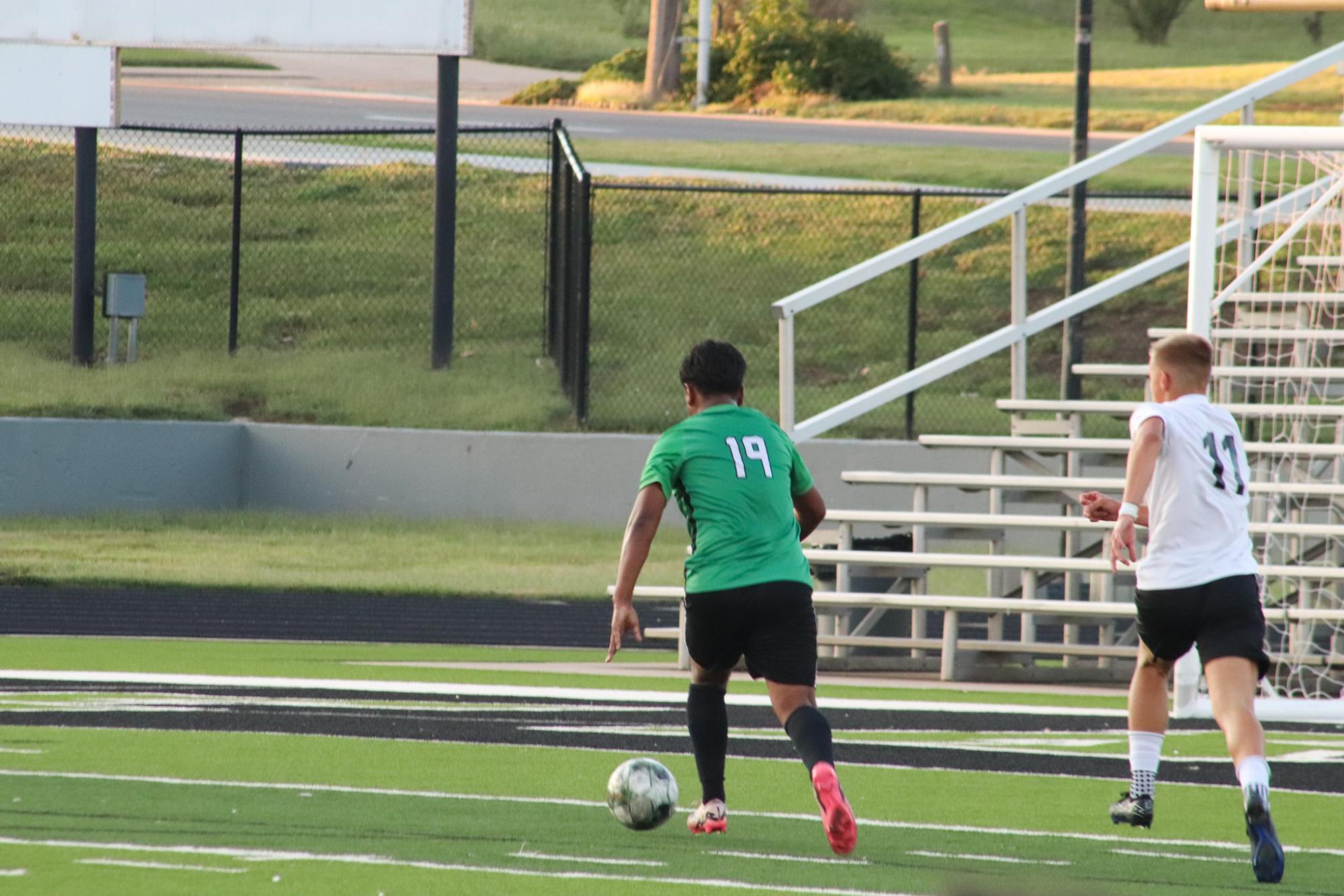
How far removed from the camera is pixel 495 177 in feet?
91.0

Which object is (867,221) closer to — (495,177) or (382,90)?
(495,177)

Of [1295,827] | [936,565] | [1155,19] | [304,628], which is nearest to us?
[1295,827]

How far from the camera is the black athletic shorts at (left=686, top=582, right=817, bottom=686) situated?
21.1 ft

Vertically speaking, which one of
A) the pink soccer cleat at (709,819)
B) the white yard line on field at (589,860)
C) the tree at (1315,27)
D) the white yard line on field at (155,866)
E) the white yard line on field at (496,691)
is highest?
the tree at (1315,27)

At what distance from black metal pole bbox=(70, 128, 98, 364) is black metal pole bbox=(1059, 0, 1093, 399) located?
9347 millimetres

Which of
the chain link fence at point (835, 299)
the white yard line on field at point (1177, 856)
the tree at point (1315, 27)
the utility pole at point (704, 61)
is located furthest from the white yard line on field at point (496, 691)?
the tree at point (1315, 27)

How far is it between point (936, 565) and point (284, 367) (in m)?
11.5

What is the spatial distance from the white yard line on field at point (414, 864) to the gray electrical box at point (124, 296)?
14.8 meters

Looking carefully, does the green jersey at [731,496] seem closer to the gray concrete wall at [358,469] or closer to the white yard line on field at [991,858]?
the white yard line on field at [991,858]

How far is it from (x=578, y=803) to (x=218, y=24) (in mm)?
15406

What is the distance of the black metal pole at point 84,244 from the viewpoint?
20469mm

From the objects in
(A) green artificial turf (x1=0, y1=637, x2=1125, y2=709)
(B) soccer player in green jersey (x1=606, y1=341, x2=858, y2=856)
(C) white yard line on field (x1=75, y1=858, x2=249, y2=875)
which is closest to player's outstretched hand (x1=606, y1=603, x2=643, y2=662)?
(B) soccer player in green jersey (x1=606, y1=341, x2=858, y2=856)

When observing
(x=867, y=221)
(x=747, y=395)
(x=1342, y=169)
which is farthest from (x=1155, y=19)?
(x=1342, y=169)

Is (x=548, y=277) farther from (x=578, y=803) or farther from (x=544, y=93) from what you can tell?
(x=544, y=93)
